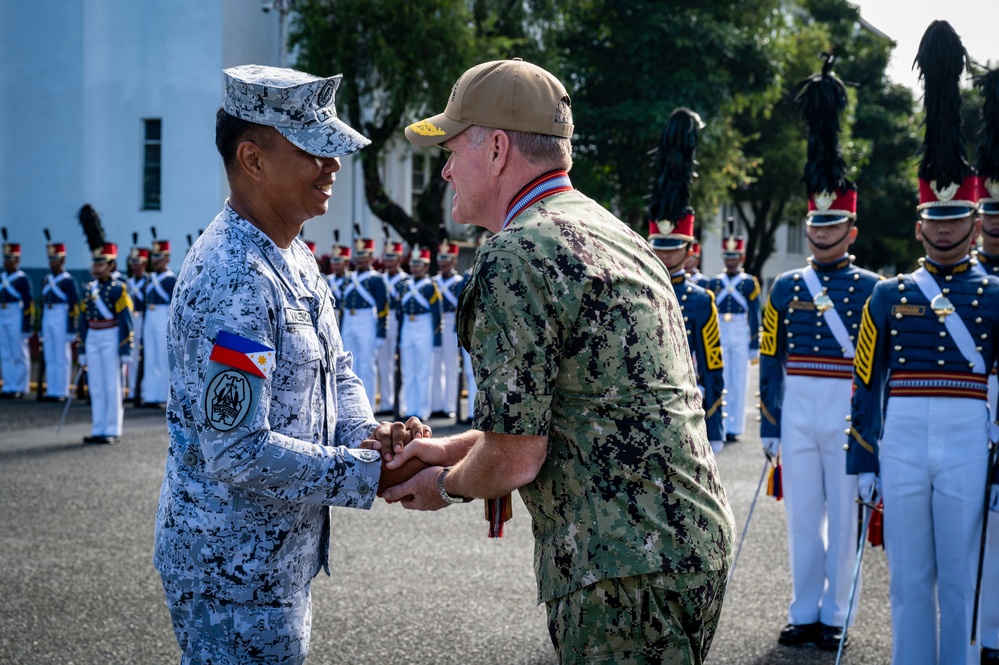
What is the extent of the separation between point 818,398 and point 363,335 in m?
11.5

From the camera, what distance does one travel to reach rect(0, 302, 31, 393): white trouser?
17.9 m

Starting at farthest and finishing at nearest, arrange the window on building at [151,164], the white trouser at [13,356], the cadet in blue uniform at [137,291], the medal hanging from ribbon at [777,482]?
the window on building at [151,164]
the white trouser at [13,356]
the cadet in blue uniform at [137,291]
the medal hanging from ribbon at [777,482]

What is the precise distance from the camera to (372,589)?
6.35m

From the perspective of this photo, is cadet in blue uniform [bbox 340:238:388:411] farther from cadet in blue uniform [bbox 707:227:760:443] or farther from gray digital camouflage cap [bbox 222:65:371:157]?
gray digital camouflage cap [bbox 222:65:371:157]

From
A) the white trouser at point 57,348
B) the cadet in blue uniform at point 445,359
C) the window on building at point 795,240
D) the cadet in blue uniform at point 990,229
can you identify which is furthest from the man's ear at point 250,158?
the window on building at point 795,240

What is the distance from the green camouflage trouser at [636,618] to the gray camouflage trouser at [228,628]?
75 centimetres

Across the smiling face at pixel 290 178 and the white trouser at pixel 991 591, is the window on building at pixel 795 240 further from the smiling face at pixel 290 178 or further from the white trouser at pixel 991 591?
the smiling face at pixel 290 178

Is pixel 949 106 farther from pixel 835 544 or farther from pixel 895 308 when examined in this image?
pixel 835 544

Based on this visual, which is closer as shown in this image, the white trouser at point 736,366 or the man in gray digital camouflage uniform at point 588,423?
the man in gray digital camouflage uniform at point 588,423

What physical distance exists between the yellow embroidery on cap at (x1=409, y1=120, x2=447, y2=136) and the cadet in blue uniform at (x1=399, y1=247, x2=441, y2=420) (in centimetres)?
1310

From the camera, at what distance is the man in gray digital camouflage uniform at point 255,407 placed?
2561 millimetres

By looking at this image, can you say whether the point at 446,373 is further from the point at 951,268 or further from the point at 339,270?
the point at 951,268

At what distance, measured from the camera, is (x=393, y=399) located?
17.3 m

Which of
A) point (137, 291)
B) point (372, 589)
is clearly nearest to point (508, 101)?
point (372, 589)
